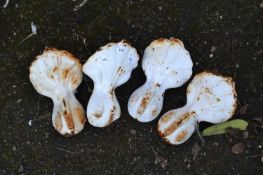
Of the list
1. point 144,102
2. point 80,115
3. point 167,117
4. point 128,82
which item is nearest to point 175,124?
point 167,117

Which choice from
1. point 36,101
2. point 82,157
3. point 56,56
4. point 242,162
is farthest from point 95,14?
point 242,162

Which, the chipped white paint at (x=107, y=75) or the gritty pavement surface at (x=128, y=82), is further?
the gritty pavement surface at (x=128, y=82)

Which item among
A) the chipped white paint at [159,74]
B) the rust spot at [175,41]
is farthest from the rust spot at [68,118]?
the rust spot at [175,41]

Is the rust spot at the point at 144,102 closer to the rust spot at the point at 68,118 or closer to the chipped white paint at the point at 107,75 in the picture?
the chipped white paint at the point at 107,75

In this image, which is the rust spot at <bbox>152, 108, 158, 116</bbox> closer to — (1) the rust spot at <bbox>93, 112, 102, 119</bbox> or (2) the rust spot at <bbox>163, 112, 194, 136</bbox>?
(2) the rust spot at <bbox>163, 112, 194, 136</bbox>

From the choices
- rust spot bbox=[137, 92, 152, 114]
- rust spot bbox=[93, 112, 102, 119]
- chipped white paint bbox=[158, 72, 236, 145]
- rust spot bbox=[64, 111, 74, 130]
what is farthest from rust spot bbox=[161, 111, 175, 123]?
rust spot bbox=[64, 111, 74, 130]

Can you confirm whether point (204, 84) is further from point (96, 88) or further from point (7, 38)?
point (7, 38)

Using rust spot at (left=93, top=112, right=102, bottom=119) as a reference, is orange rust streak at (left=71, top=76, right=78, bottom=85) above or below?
above
